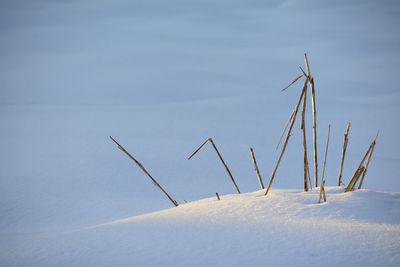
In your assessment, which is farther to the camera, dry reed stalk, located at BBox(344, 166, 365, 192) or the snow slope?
dry reed stalk, located at BBox(344, 166, 365, 192)

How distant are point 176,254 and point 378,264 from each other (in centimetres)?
51

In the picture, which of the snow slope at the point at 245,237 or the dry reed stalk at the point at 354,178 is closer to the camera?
the snow slope at the point at 245,237

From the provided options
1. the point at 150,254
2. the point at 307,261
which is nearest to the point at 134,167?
the point at 150,254

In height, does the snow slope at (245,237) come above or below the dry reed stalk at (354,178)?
below

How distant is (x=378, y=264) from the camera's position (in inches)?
35.1

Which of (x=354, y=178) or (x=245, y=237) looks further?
(x=354, y=178)

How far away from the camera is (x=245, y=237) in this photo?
1040mm

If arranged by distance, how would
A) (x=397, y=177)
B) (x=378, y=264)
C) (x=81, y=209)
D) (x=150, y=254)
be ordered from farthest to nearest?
(x=397, y=177) < (x=81, y=209) < (x=150, y=254) < (x=378, y=264)

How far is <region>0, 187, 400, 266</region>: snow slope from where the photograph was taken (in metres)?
0.95

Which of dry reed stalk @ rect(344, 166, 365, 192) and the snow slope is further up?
dry reed stalk @ rect(344, 166, 365, 192)

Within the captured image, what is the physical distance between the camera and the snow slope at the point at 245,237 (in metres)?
0.95

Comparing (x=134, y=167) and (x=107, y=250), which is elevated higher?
(x=134, y=167)

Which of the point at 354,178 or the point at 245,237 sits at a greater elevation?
the point at 354,178

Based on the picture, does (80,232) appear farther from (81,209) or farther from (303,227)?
(81,209)
